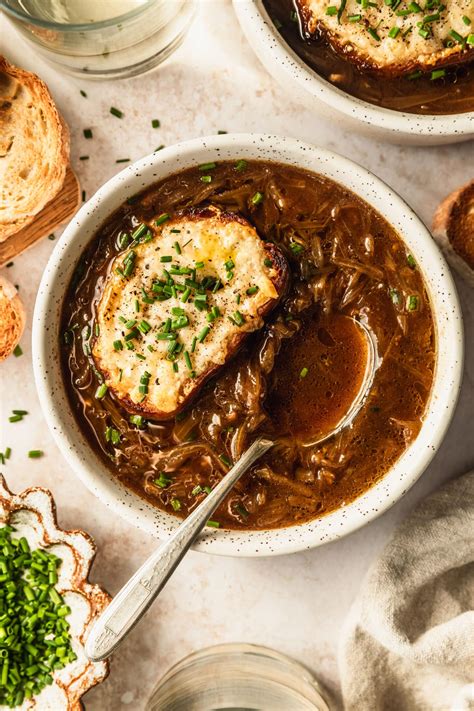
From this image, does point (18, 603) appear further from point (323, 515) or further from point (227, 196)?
point (227, 196)

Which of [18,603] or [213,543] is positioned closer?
[213,543]

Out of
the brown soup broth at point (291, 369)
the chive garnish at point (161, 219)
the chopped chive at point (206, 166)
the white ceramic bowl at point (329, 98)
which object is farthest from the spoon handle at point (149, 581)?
the white ceramic bowl at point (329, 98)

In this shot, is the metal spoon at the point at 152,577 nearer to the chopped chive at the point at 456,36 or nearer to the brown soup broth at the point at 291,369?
the brown soup broth at the point at 291,369

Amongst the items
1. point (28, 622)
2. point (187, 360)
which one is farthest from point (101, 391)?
point (28, 622)

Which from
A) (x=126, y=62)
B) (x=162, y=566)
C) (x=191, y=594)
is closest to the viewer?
(x=162, y=566)

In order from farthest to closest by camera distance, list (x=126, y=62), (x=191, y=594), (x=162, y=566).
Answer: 1. (x=191, y=594)
2. (x=126, y=62)
3. (x=162, y=566)

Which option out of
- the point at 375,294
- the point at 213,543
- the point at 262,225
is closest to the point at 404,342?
the point at 375,294
